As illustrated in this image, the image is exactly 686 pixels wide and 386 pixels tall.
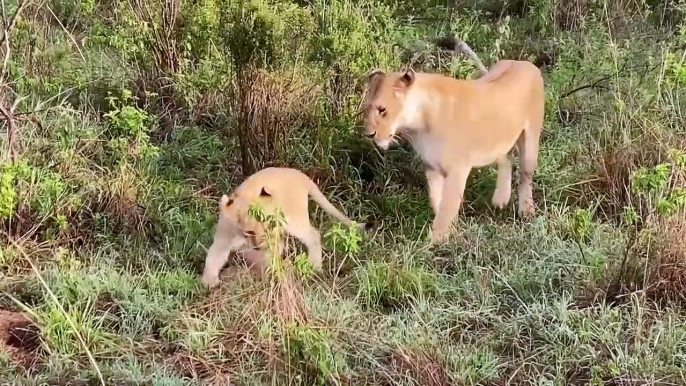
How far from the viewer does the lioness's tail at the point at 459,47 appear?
250 inches

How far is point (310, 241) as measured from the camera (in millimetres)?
4809

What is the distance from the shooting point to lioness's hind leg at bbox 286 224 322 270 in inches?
187

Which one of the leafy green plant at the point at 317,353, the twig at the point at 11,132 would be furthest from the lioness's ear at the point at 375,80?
the twig at the point at 11,132

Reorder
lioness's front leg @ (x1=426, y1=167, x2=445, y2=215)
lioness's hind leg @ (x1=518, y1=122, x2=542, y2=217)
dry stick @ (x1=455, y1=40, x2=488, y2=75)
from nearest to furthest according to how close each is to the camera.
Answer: lioness's front leg @ (x1=426, y1=167, x2=445, y2=215) → lioness's hind leg @ (x1=518, y1=122, x2=542, y2=217) → dry stick @ (x1=455, y1=40, x2=488, y2=75)

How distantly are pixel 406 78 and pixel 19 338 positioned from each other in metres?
2.18

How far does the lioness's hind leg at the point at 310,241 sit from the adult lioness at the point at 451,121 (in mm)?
585

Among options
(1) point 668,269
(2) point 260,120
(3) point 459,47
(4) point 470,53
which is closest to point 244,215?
(2) point 260,120

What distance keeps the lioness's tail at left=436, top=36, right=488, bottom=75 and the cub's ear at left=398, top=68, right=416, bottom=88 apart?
51.5 inches

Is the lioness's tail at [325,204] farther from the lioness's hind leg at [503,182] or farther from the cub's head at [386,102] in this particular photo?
the lioness's hind leg at [503,182]

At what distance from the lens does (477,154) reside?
208 inches

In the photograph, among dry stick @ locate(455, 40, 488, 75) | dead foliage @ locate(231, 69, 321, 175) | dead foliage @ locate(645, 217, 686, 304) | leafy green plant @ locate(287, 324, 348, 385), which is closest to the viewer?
leafy green plant @ locate(287, 324, 348, 385)

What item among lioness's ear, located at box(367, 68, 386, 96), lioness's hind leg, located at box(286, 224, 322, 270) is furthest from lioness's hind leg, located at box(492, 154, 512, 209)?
lioness's hind leg, located at box(286, 224, 322, 270)

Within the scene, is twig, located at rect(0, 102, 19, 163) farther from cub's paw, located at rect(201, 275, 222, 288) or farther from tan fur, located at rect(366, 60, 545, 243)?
tan fur, located at rect(366, 60, 545, 243)

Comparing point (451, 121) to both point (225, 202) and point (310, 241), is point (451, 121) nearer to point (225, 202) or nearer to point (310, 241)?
point (310, 241)
